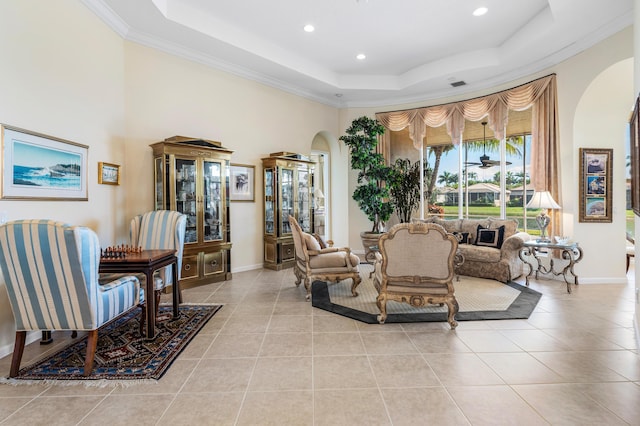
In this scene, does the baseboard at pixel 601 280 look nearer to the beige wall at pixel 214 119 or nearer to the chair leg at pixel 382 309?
the chair leg at pixel 382 309

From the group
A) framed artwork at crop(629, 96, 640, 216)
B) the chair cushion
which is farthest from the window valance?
the chair cushion

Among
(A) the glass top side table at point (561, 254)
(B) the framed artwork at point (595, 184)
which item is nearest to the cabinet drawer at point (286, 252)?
(A) the glass top side table at point (561, 254)

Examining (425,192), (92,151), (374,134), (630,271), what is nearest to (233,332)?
(92,151)

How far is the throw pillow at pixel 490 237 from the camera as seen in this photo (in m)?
5.50

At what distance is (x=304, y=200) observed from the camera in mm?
6484

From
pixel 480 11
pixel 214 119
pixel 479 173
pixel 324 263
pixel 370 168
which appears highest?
pixel 480 11

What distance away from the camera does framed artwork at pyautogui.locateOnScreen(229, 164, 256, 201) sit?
5.77m

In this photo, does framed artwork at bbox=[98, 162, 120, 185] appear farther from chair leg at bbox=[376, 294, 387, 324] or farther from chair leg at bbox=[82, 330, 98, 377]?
chair leg at bbox=[376, 294, 387, 324]

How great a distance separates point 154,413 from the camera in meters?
1.97

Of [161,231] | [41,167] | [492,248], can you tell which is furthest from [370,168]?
[41,167]

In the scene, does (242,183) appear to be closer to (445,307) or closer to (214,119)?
(214,119)

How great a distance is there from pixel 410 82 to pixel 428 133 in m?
1.41

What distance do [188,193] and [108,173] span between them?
1031mm

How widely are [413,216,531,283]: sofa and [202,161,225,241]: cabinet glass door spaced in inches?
155
